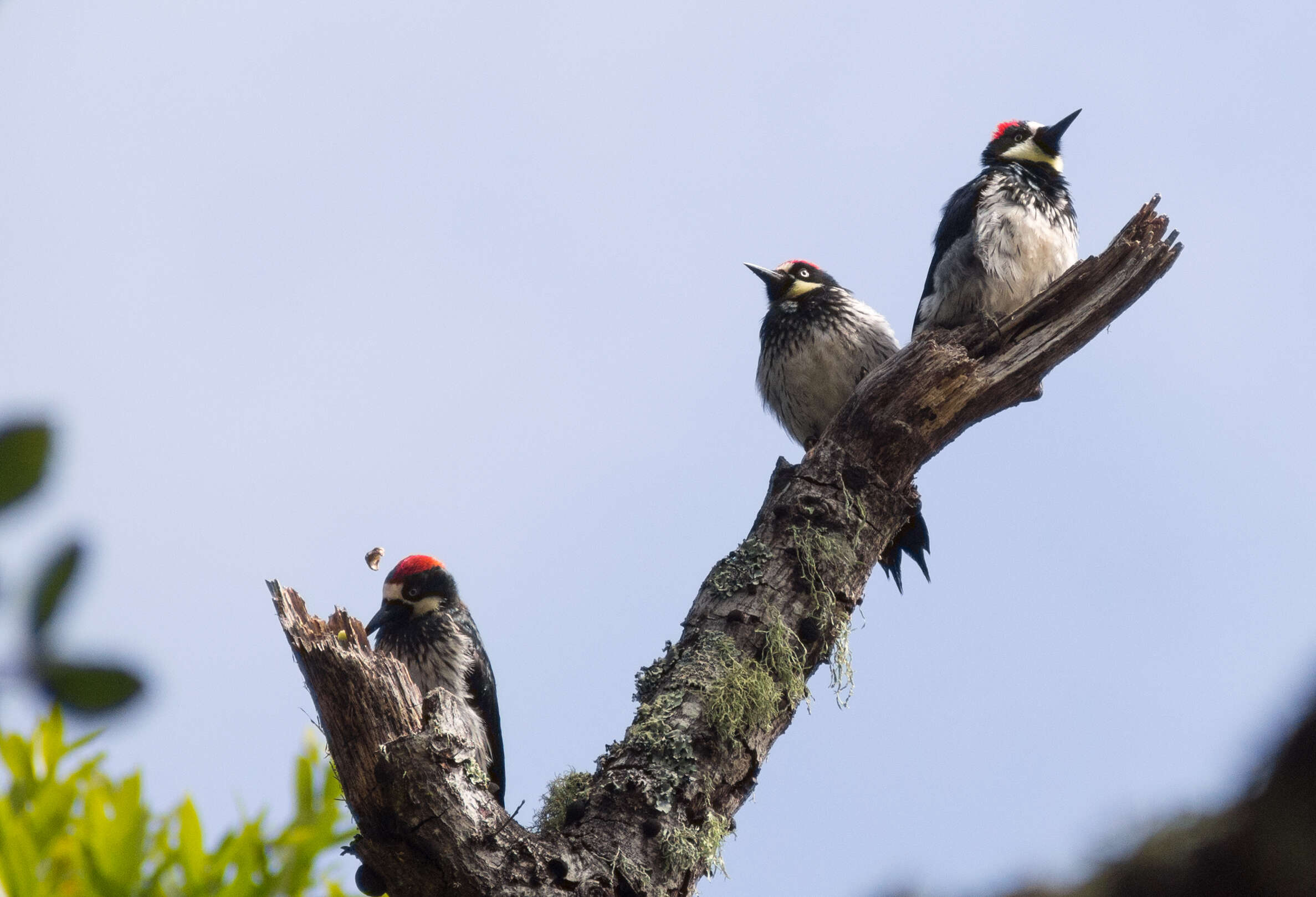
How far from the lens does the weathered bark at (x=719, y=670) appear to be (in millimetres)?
2820

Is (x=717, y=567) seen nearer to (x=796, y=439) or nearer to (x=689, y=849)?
(x=689, y=849)

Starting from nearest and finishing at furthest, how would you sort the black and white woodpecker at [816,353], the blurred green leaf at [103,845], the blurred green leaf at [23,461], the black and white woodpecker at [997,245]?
the blurred green leaf at [23,461] → the blurred green leaf at [103,845] → the black and white woodpecker at [997,245] → the black and white woodpecker at [816,353]

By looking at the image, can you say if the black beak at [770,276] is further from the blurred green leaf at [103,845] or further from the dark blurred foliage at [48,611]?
the dark blurred foliage at [48,611]

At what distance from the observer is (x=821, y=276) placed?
659 cm

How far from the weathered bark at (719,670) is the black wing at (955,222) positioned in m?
1.19

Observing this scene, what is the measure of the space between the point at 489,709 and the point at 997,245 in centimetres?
294

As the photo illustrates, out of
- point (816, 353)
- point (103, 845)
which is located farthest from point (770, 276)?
point (103, 845)

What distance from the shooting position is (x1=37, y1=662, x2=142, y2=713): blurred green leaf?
928mm

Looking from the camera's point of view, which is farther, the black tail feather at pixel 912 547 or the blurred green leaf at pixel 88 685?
the black tail feather at pixel 912 547

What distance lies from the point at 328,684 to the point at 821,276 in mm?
4309

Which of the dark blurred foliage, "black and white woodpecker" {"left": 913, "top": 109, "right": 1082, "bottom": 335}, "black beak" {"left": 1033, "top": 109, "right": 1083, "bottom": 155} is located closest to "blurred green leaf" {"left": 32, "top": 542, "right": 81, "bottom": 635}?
Answer: the dark blurred foliage

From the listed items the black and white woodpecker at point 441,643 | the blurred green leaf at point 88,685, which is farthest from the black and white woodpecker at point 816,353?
the blurred green leaf at point 88,685

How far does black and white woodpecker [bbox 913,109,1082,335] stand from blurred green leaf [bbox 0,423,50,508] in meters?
4.47

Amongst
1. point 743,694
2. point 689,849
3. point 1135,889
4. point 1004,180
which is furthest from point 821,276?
point 1135,889
